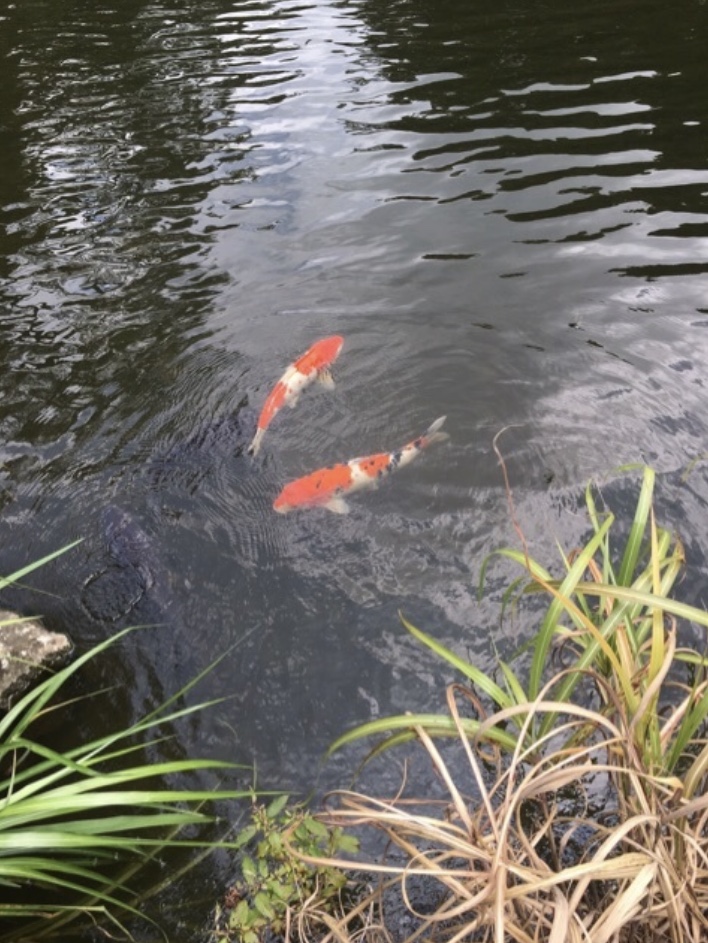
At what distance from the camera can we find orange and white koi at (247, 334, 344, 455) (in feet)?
17.5

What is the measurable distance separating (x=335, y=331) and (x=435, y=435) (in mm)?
1460

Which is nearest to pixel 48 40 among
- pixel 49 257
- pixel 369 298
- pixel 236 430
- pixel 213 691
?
pixel 49 257

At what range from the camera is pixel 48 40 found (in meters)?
12.4

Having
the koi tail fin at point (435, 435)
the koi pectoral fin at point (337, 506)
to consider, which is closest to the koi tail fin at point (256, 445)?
the koi pectoral fin at point (337, 506)

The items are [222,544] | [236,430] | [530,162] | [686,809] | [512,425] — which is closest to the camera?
[686,809]

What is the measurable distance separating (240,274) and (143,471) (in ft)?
8.05

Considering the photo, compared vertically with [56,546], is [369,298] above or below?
above

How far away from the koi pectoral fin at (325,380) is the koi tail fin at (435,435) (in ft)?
2.55

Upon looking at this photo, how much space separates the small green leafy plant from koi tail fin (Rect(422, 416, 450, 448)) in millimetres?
2545

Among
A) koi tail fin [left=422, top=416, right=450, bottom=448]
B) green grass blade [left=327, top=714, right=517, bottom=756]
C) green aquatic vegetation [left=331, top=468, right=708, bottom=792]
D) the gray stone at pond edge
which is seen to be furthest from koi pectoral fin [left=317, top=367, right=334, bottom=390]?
green grass blade [left=327, top=714, right=517, bottom=756]

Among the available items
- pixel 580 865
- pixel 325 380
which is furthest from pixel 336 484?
pixel 580 865

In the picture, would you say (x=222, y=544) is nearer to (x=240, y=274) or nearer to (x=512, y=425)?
(x=512, y=425)

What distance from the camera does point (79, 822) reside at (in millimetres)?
2627

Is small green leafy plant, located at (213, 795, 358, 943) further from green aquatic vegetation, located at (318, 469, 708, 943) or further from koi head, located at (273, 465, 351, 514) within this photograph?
koi head, located at (273, 465, 351, 514)
